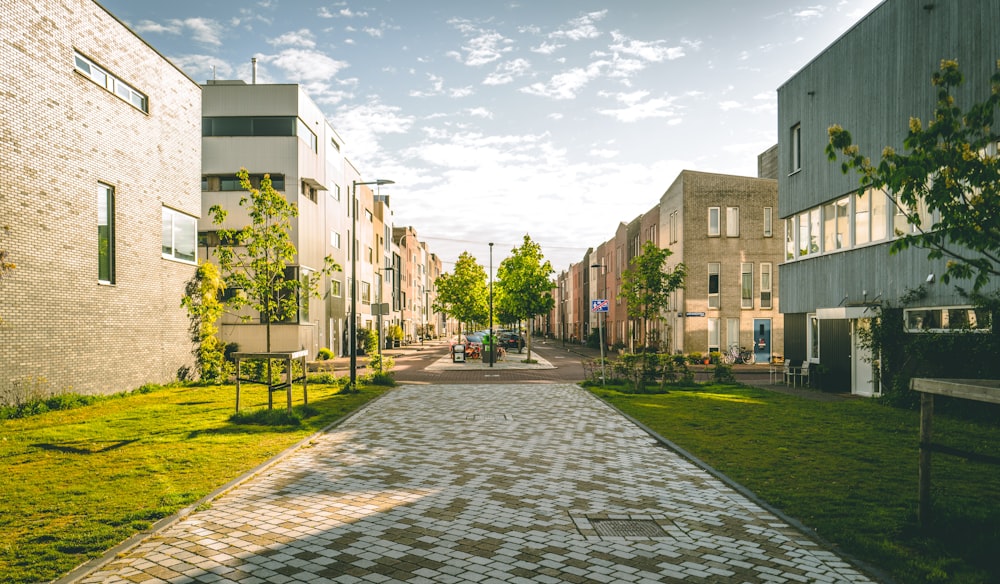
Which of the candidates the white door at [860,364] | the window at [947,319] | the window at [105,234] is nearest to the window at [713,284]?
the white door at [860,364]

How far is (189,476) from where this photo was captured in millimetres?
8445

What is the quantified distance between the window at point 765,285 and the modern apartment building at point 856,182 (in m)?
14.2

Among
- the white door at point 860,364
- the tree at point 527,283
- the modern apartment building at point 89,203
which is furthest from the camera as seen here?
the tree at point 527,283

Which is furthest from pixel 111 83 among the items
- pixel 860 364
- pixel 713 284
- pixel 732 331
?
pixel 732 331

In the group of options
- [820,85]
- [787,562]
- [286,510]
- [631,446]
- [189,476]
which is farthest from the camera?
[820,85]

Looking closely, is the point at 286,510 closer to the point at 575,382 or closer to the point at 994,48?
the point at 994,48

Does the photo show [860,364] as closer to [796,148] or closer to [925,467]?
[796,148]

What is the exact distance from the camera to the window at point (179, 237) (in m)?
22.9

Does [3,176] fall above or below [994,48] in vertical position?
below

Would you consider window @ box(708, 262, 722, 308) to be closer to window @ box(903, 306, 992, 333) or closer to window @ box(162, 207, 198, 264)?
window @ box(903, 306, 992, 333)

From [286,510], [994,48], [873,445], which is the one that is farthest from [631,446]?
[994,48]

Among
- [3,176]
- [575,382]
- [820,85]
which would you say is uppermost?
[820,85]

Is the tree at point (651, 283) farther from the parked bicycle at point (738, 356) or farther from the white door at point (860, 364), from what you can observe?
the white door at point (860, 364)

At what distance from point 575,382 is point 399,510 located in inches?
735
